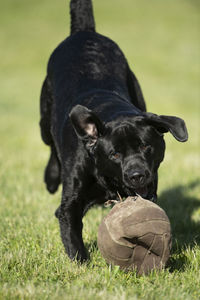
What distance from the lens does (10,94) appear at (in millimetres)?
24312

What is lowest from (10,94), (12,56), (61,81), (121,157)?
(121,157)

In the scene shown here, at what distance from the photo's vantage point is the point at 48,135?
549 centimetres

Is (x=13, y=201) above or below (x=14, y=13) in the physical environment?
below

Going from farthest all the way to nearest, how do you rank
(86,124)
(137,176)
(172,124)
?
1. (86,124)
2. (172,124)
3. (137,176)

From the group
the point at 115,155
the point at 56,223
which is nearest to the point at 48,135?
the point at 56,223

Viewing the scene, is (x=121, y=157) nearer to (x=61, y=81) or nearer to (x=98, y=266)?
(x=98, y=266)

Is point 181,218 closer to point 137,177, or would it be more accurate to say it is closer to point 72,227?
point 72,227

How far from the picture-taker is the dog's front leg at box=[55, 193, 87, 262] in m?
3.49

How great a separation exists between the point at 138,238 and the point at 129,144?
0.69 metres

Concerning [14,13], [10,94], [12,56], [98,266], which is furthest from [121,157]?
[14,13]

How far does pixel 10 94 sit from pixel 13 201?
63.8 ft

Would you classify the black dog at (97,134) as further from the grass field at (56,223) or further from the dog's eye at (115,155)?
the grass field at (56,223)

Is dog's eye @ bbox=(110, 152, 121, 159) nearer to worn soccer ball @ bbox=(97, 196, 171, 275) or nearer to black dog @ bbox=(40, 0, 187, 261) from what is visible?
black dog @ bbox=(40, 0, 187, 261)

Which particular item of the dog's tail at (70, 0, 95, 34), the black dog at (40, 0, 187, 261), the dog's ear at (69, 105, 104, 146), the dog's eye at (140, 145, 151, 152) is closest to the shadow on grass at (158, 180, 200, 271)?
the black dog at (40, 0, 187, 261)
